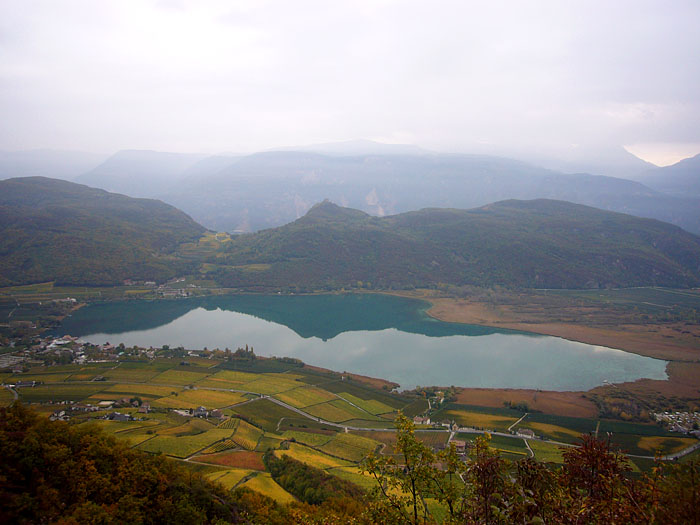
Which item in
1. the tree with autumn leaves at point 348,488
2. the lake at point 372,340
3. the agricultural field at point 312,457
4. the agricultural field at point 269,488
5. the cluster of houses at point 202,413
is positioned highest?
the tree with autumn leaves at point 348,488

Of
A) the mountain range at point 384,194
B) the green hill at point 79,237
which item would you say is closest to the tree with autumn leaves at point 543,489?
the green hill at point 79,237

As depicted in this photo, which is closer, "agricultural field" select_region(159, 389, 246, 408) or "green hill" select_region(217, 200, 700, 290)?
"agricultural field" select_region(159, 389, 246, 408)

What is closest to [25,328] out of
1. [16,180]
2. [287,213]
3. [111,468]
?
[111,468]

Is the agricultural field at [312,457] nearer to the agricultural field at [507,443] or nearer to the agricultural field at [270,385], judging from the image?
the agricultural field at [507,443]

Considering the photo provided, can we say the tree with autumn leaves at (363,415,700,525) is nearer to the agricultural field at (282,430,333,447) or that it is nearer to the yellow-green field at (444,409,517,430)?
the agricultural field at (282,430,333,447)

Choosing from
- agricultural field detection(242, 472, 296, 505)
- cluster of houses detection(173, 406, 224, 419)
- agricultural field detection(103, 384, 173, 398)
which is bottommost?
agricultural field detection(103, 384, 173, 398)

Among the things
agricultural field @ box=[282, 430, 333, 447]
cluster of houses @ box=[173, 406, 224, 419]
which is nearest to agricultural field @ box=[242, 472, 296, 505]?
agricultural field @ box=[282, 430, 333, 447]

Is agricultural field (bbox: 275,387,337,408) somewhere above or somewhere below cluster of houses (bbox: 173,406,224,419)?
below

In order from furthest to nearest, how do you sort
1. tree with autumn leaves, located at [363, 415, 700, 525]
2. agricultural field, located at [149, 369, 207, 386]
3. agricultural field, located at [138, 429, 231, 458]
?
1. agricultural field, located at [149, 369, 207, 386]
2. agricultural field, located at [138, 429, 231, 458]
3. tree with autumn leaves, located at [363, 415, 700, 525]

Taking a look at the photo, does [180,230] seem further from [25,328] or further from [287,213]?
[287,213]
